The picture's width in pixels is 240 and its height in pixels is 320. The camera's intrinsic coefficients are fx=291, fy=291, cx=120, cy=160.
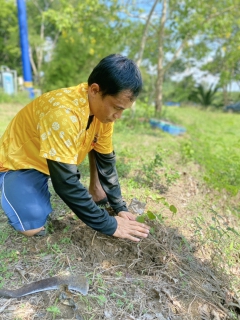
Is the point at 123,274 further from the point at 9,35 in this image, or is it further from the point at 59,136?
the point at 9,35

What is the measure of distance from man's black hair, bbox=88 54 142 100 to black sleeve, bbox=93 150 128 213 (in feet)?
2.10

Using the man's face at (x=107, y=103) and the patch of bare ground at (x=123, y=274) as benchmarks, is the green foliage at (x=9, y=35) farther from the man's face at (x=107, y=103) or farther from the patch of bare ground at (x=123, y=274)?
the patch of bare ground at (x=123, y=274)

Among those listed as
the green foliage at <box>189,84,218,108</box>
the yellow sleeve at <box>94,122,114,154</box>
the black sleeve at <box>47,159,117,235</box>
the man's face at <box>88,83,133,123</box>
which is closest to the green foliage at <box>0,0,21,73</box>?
the green foliage at <box>189,84,218,108</box>

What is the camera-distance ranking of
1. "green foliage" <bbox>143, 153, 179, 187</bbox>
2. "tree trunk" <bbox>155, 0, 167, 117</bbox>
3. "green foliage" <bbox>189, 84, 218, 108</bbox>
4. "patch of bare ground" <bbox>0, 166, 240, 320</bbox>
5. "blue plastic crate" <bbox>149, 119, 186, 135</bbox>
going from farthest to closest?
"green foliage" <bbox>189, 84, 218, 108</bbox>, "tree trunk" <bbox>155, 0, 167, 117</bbox>, "blue plastic crate" <bbox>149, 119, 186, 135</bbox>, "green foliage" <bbox>143, 153, 179, 187</bbox>, "patch of bare ground" <bbox>0, 166, 240, 320</bbox>

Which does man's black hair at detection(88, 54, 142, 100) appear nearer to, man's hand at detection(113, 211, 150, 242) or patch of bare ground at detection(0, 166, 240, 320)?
man's hand at detection(113, 211, 150, 242)

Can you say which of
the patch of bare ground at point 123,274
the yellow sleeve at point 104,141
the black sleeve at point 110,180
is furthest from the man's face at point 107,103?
the patch of bare ground at point 123,274

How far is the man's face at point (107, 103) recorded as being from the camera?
1.55m

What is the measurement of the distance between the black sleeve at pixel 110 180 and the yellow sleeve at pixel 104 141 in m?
0.04

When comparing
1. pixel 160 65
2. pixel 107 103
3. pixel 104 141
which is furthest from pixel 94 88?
pixel 160 65

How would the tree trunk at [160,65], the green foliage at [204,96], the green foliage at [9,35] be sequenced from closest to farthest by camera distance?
the tree trunk at [160,65] → the green foliage at [204,96] → the green foliage at [9,35]

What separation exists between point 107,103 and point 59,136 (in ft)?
1.07

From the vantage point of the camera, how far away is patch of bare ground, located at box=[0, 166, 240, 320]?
1.40 metres

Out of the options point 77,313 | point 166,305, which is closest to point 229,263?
point 166,305

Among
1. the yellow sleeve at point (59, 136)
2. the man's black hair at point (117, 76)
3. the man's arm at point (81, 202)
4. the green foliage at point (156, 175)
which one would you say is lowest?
the green foliage at point (156, 175)
